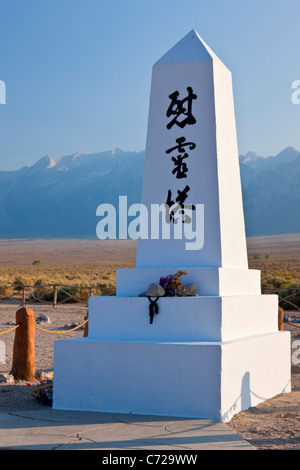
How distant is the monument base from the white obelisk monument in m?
0.01

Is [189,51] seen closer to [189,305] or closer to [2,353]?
[189,305]

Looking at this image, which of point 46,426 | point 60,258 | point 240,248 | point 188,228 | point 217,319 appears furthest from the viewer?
point 60,258

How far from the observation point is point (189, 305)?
724cm

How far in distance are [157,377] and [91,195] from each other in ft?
448

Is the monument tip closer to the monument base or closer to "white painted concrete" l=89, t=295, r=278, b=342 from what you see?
"white painted concrete" l=89, t=295, r=278, b=342

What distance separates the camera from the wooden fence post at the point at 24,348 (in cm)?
934

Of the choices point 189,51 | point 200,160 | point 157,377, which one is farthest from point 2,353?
point 189,51

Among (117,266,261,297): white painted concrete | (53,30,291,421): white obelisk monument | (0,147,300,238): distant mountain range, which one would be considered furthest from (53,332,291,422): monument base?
(0,147,300,238): distant mountain range

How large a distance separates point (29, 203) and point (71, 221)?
23511 millimetres

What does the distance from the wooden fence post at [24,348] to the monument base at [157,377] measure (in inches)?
82.8

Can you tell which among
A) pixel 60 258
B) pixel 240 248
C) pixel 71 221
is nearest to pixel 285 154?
pixel 71 221

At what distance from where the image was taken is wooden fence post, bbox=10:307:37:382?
30.6 ft
